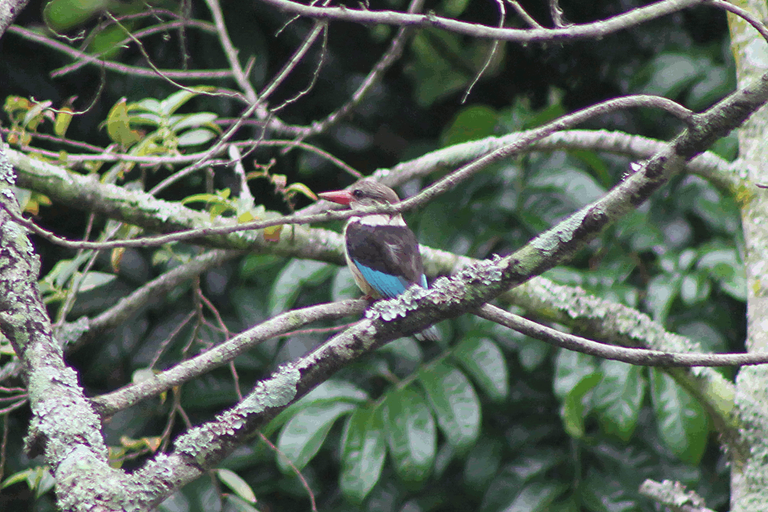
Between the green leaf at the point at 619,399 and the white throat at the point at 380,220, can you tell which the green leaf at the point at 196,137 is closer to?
the white throat at the point at 380,220

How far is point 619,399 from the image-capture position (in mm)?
2266

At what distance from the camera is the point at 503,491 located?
8.50 feet

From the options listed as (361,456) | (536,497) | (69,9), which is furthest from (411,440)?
(69,9)

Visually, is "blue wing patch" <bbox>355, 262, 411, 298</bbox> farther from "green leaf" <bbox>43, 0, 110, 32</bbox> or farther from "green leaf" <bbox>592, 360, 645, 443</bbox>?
"green leaf" <bbox>43, 0, 110, 32</bbox>

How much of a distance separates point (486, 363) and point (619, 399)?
46 cm

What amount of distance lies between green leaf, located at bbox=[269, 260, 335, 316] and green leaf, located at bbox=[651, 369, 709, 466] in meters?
1.25

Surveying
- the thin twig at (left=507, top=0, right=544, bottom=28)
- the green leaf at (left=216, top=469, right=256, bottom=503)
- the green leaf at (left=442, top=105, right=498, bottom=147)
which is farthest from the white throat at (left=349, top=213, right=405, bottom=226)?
the thin twig at (left=507, top=0, right=544, bottom=28)

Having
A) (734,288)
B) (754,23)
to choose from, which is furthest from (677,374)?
(754,23)

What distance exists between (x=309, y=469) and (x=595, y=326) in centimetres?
142

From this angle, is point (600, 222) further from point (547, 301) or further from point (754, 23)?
point (547, 301)

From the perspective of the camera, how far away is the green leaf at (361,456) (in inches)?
88.0

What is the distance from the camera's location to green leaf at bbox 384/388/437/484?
2.25 meters

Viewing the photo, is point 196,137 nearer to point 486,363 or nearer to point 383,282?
point 383,282

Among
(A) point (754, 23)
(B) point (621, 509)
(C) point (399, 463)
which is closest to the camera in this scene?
(A) point (754, 23)
